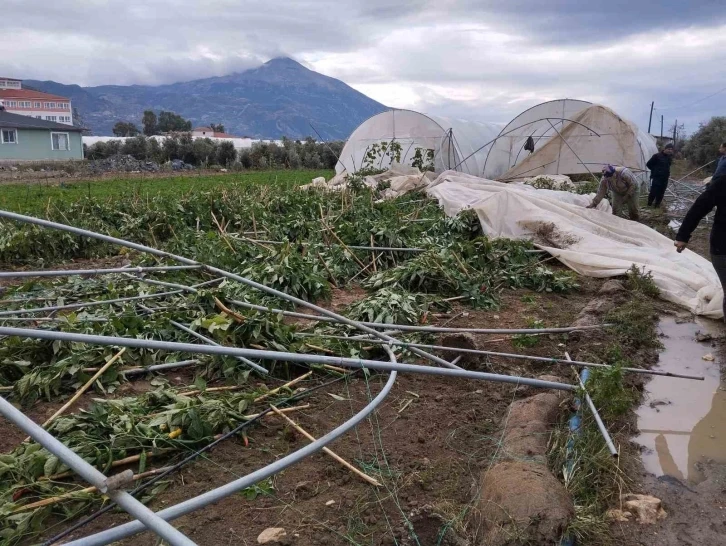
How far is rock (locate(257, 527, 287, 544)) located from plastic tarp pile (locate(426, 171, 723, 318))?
18.4ft

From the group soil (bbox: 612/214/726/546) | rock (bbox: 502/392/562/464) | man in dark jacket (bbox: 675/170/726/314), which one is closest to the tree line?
man in dark jacket (bbox: 675/170/726/314)

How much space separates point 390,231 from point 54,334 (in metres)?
6.18

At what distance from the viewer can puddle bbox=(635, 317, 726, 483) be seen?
374 centimetres

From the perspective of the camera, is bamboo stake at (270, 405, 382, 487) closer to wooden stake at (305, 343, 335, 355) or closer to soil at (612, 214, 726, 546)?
wooden stake at (305, 343, 335, 355)

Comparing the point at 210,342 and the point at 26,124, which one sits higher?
the point at 26,124

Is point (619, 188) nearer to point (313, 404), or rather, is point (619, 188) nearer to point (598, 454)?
point (598, 454)

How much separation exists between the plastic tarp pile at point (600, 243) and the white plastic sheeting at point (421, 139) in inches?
323

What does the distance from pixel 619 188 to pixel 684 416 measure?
8.11 metres

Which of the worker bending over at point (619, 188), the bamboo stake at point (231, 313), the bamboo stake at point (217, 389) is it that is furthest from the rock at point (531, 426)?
the worker bending over at point (619, 188)

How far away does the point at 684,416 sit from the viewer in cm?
432

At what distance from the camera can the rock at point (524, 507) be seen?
8.67 ft

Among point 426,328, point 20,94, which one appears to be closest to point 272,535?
point 426,328

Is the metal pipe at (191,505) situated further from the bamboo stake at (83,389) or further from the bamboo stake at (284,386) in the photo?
the bamboo stake at (83,389)

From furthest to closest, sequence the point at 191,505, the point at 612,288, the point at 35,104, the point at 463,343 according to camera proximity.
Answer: the point at 35,104, the point at 612,288, the point at 463,343, the point at 191,505
